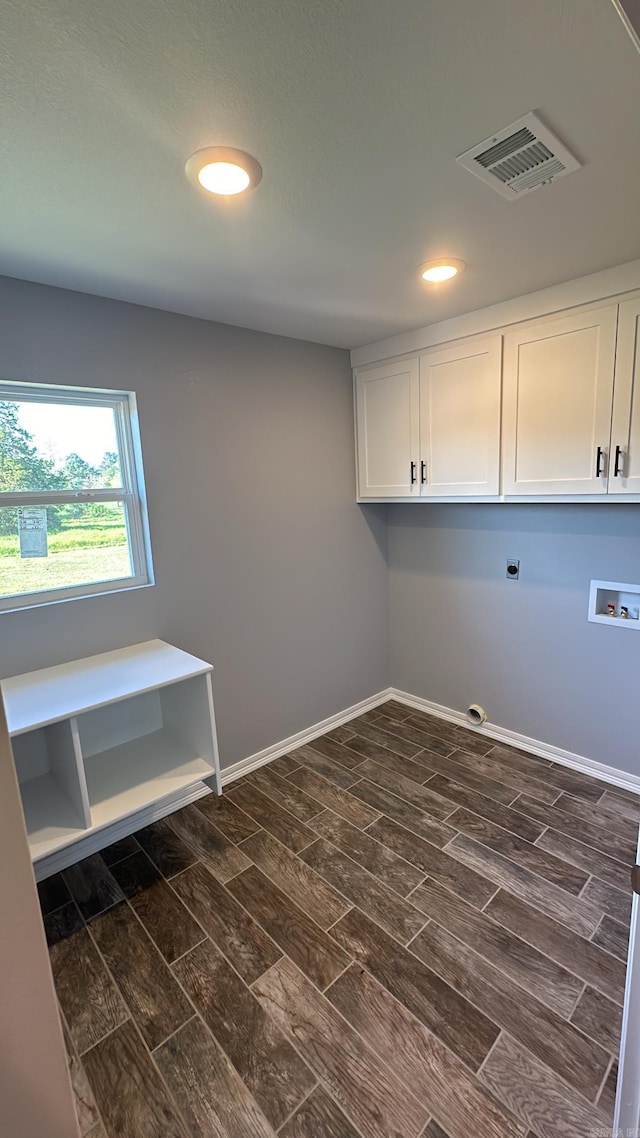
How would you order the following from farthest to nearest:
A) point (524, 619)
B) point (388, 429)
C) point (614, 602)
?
point (388, 429)
point (524, 619)
point (614, 602)

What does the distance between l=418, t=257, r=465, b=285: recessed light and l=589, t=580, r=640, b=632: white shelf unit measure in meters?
1.64

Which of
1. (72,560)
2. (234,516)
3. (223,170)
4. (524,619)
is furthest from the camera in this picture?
(524,619)

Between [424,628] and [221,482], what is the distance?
1746 millimetres

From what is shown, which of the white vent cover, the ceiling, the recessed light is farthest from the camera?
the recessed light

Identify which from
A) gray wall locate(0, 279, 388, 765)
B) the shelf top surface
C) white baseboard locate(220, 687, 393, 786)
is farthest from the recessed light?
white baseboard locate(220, 687, 393, 786)

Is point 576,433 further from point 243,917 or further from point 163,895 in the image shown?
point 163,895

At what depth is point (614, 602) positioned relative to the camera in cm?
242

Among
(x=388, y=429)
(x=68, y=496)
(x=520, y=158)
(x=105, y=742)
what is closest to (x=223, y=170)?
(x=520, y=158)

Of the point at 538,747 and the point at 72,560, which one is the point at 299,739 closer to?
the point at 538,747

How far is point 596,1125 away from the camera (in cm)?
120

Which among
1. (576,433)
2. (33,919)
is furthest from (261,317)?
(33,919)

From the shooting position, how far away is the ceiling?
2.81ft

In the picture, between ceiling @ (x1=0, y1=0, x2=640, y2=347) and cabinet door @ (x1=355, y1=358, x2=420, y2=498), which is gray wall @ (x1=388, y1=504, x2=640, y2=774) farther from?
ceiling @ (x1=0, y1=0, x2=640, y2=347)

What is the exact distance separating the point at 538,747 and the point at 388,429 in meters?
2.12
